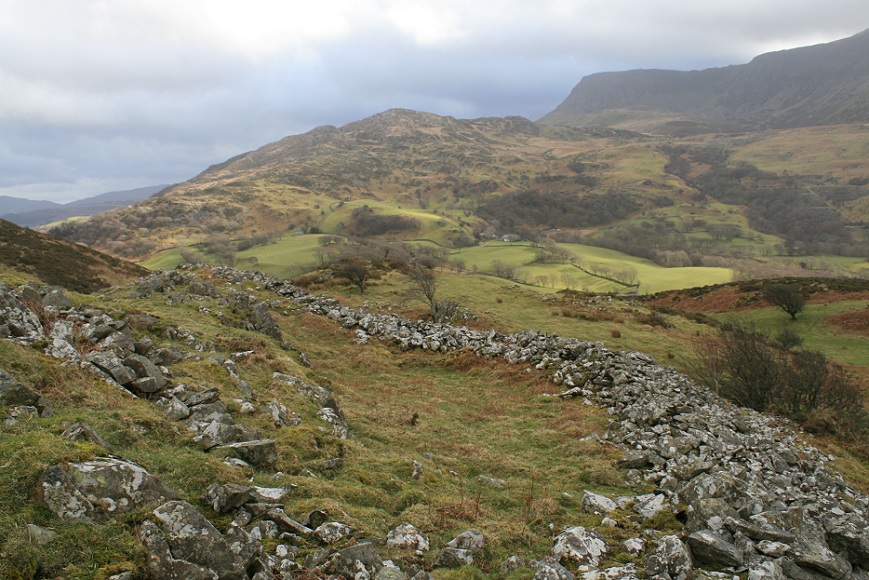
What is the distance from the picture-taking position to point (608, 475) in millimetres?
11156

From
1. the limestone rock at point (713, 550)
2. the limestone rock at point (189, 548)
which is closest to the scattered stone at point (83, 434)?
the limestone rock at point (189, 548)

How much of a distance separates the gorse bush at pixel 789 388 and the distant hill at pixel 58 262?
50080 mm

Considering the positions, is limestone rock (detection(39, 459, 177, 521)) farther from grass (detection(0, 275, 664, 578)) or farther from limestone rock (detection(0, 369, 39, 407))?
limestone rock (detection(0, 369, 39, 407))

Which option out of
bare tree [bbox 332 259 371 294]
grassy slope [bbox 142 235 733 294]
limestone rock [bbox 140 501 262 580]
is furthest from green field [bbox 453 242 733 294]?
limestone rock [bbox 140 501 262 580]

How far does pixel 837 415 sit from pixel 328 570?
19.1m

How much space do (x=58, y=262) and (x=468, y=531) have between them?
5687cm

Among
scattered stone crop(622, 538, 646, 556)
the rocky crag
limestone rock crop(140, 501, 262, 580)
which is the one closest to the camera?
limestone rock crop(140, 501, 262, 580)

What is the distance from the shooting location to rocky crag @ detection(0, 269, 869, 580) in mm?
5426

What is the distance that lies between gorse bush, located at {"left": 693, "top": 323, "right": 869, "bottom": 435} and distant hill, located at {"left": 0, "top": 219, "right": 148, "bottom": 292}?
50080 mm

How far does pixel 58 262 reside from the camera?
47688mm

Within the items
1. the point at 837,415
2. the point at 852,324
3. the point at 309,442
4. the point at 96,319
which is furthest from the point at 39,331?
the point at 852,324

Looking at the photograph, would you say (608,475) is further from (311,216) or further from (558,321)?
(311,216)

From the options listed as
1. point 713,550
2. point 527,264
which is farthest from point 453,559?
point 527,264

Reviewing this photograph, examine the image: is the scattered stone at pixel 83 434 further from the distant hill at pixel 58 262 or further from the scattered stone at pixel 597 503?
the distant hill at pixel 58 262
